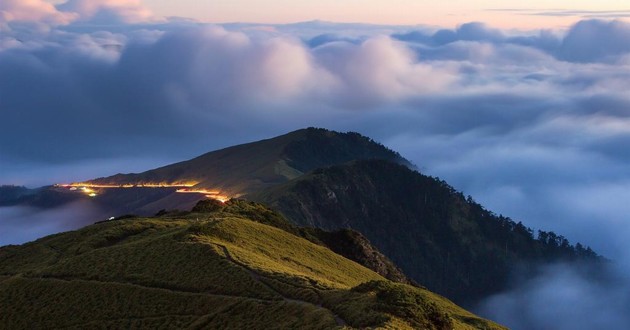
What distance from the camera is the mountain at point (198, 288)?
61.0 m

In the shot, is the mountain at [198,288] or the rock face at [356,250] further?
the rock face at [356,250]

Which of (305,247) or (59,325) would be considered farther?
(305,247)

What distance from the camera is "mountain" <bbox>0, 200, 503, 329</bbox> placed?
61.0 meters

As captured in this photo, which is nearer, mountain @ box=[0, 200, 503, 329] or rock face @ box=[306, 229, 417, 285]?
mountain @ box=[0, 200, 503, 329]

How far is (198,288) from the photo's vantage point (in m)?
69.8

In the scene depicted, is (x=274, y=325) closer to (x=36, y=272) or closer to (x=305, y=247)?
(x=36, y=272)

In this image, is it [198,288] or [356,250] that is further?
[356,250]

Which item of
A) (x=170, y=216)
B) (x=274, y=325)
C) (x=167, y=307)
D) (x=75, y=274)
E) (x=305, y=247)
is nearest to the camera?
(x=274, y=325)

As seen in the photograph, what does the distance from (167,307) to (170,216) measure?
5900 cm

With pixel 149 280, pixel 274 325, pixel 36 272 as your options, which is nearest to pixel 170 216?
pixel 36 272

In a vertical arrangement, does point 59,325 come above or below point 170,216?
below

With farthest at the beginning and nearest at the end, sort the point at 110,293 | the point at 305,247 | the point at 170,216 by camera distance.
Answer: the point at 170,216, the point at 305,247, the point at 110,293

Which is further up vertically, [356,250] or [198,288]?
[198,288]

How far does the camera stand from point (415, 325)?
5906 centimetres
